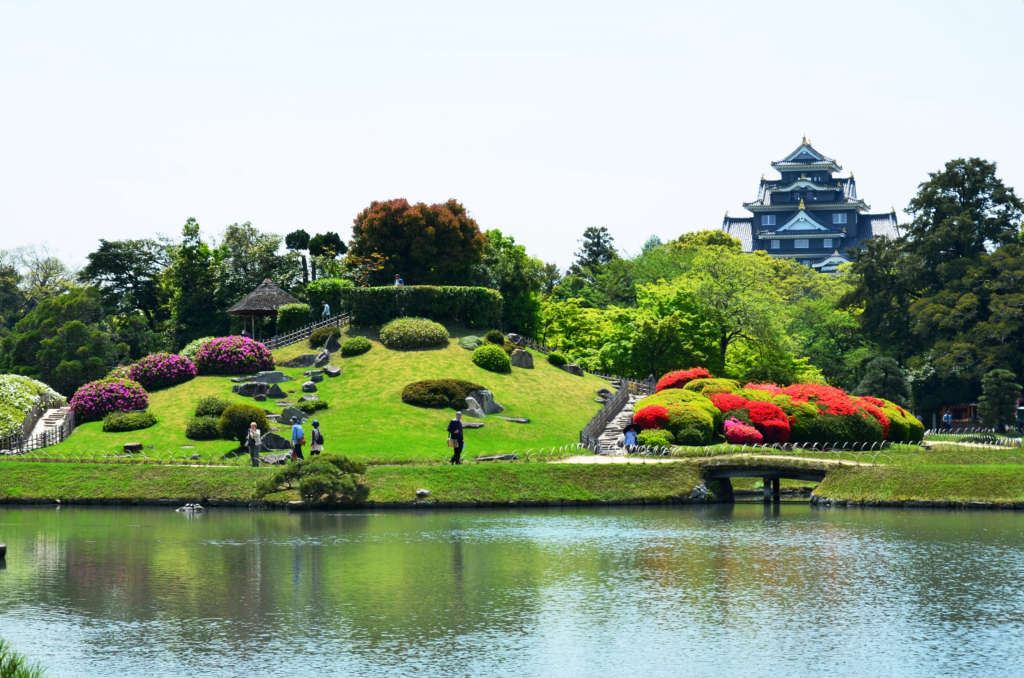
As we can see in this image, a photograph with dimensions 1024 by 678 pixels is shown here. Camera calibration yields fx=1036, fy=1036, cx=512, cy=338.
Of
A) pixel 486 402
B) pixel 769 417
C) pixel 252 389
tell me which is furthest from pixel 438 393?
pixel 769 417

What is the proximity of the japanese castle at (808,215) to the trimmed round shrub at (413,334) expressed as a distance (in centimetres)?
8883

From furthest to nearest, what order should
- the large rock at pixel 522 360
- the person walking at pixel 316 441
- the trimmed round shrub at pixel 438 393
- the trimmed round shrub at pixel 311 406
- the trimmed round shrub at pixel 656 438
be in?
the large rock at pixel 522 360 < the trimmed round shrub at pixel 438 393 < the trimmed round shrub at pixel 311 406 < the trimmed round shrub at pixel 656 438 < the person walking at pixel 316 441

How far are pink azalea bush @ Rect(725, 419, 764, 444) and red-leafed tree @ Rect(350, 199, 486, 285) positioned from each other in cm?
3391

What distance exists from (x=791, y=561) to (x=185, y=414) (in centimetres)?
4014

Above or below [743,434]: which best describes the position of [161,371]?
above

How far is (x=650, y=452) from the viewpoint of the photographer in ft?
169

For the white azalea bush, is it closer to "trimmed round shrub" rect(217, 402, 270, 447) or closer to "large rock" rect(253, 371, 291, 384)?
"trimmed round shrub" rect(217, 402, 270, 447)

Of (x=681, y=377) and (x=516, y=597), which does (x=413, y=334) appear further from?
(x=516, y=597)

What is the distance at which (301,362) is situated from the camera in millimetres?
69750

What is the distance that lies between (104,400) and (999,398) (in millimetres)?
58840

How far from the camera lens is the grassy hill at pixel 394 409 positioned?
54.6m

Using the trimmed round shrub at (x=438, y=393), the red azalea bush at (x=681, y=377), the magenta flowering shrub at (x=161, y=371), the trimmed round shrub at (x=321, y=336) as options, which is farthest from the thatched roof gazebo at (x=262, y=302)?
the red azalea bush at (x=681, y=377)

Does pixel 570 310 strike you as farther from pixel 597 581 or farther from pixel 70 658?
pixel 70 658

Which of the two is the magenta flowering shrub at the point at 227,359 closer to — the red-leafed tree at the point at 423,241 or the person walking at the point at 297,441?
the red-leafed tree at the point at 423,241
